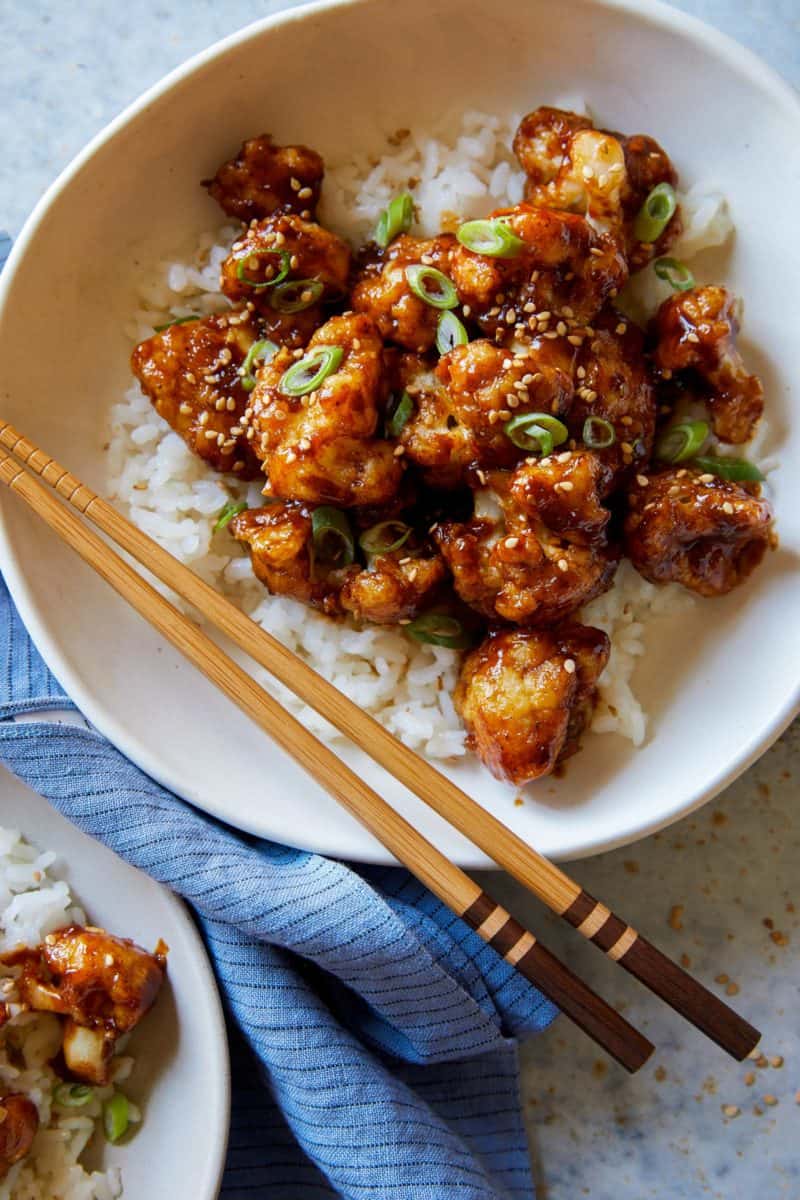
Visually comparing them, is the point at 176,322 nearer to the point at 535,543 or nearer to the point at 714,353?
the point at 535,543

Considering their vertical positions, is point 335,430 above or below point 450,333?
below

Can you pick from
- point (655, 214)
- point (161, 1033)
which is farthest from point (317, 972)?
point (655, 214)

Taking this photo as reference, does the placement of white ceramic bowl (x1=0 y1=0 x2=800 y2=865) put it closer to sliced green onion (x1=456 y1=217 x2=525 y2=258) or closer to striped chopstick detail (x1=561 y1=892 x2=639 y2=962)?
striped chopstick detail (x1=561 y1=892 x2=639 y2=962)

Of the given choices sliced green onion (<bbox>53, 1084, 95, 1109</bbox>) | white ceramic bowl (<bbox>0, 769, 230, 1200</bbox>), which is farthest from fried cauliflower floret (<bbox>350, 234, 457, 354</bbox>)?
sliced green onion (<bbox>53, 1084, 95, 1109</bbox>)

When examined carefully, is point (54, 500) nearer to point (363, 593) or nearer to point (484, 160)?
point (363, 593)

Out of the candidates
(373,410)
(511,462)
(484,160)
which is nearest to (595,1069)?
(511,462)

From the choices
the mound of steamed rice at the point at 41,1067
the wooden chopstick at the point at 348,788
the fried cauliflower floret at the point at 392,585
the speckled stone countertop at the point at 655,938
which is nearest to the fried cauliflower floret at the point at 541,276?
the fried cauliflower floret at the point at 392,585
